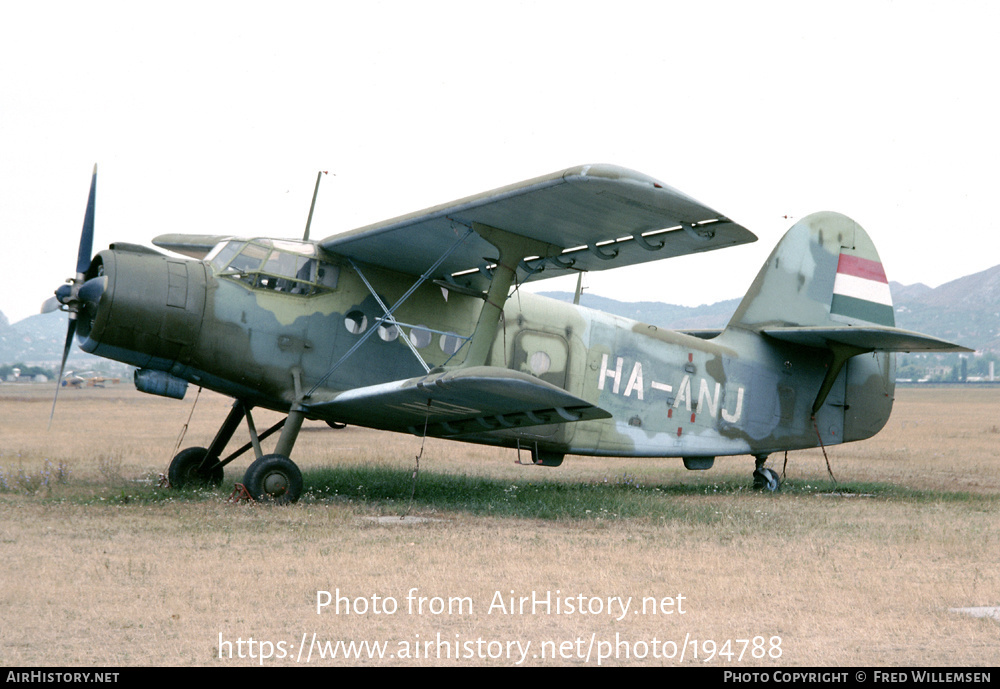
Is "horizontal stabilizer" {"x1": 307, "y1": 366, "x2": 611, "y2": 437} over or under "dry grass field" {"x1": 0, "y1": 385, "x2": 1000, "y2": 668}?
over

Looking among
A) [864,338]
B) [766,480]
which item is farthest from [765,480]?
[864,338]

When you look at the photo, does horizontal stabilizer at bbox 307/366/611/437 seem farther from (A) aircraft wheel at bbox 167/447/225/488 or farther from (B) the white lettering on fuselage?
(B) the white lettering on fuselage

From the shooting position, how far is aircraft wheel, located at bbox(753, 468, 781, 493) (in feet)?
44.0

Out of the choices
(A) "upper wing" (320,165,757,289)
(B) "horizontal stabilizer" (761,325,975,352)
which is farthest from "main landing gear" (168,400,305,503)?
(B) "horizontal stabilizer" (761,325,975,352)

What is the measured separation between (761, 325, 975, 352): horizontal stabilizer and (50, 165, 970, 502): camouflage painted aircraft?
50 mm

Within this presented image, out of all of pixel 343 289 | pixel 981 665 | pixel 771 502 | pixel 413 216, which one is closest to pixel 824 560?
pixel 981 665

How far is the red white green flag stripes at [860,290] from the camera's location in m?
14.2

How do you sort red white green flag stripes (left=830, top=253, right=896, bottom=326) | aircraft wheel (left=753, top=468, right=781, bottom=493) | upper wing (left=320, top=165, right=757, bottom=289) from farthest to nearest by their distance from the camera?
red white green flag stripes (left=830, top=253, right=896, bottom=326), aircraft wheel (left=753, top=468, right=781, bottom=493), upper wing (left=320, top=165, right=757, bottom=289)

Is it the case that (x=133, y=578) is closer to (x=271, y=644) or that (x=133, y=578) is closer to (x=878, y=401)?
(x=271, y=644)

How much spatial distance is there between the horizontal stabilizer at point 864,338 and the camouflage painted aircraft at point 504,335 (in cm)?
5

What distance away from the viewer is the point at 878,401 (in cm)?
1426

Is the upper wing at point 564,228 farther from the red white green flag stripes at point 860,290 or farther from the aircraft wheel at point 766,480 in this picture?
the red white green flag stripes at point 860,290

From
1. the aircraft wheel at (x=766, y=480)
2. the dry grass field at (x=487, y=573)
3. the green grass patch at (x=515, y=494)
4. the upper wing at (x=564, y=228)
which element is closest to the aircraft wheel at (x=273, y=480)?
the dry grass field at (x=487, y=573)
